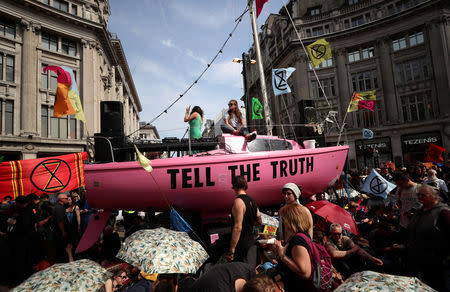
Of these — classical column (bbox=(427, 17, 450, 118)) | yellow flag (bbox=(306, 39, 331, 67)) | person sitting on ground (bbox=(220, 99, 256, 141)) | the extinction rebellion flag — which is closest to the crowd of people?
the extinction rebellion flag

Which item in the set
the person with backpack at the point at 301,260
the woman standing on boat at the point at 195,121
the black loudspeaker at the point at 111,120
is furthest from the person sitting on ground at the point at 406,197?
the black loudspeaker at the point at 111,120

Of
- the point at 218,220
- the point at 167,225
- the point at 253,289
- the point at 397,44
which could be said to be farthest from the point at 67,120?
the point at 397,44

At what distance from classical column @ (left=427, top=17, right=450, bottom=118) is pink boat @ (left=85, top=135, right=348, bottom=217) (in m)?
24.3

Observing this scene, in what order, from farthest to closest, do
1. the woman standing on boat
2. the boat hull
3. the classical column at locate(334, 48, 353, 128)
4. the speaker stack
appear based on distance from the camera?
the classical column at locate(334, 48, 353, 128), the speaker stack, the woman standing on boat, the boat hull

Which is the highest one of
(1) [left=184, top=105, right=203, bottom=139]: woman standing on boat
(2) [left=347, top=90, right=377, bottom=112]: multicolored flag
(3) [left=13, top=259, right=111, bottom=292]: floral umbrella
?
(2) [left=347, top=90, right=377, bottom=112]: multicolored flag

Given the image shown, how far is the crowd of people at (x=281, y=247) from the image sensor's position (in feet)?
6.81

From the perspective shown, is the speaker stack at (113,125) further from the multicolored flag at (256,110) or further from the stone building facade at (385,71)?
the stone building facade at (385,71)

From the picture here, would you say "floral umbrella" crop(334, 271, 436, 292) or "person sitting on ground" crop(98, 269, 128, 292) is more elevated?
"floral umbrella" crop(334, 271, 436, 292)

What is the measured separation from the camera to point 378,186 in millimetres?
6461

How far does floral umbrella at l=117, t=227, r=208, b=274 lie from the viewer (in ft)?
8.07

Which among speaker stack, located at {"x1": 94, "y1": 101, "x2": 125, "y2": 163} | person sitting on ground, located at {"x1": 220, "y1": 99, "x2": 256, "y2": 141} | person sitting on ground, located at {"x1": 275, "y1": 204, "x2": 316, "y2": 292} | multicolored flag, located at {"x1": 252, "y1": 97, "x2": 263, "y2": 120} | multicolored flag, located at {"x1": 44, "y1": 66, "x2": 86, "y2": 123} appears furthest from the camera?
multicolored flag, located at {"x1": 252, "y1": 97, "x2": 263, "y2": 120}

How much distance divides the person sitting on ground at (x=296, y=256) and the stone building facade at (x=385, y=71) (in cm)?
1816

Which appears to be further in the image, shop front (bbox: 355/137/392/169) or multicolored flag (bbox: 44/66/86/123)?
shop front (bbox: 355/137/392/169)

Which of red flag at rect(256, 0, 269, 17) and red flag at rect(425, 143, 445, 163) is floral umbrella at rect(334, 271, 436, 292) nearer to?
red flag at rect(256, 0, 269, 17)
